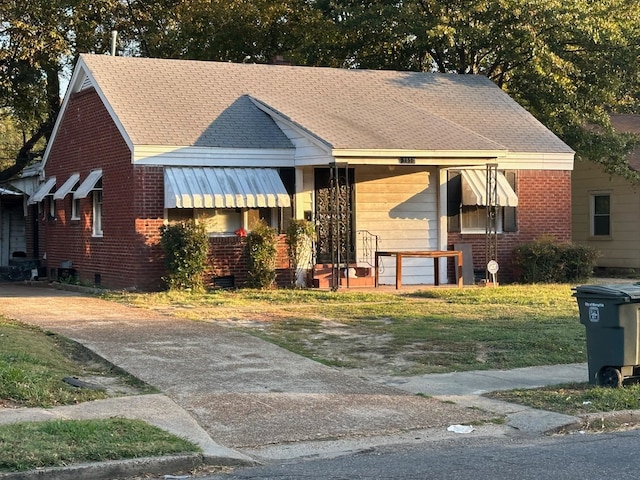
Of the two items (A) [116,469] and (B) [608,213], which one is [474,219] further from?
(A) [116,469]

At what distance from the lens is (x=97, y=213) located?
69.9 feet

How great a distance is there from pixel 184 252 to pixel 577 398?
410 inches

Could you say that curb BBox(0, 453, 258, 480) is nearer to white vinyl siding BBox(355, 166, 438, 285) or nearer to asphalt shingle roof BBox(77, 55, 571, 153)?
asphalt shingle roof BBox(77, 55, 571, 153)

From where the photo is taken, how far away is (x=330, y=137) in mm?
18562

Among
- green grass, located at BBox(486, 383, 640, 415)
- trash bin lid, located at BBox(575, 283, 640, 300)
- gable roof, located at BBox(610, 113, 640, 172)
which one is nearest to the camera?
green grass, located at BBox(486, 383, 640, 415)

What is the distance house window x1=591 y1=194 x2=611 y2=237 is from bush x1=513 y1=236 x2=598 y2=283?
17.8ft

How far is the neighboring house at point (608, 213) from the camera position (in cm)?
2525

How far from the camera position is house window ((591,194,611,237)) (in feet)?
86.0

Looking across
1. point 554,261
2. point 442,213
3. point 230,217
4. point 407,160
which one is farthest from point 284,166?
point 554,261

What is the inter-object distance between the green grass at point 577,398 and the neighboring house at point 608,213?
51.7 ft

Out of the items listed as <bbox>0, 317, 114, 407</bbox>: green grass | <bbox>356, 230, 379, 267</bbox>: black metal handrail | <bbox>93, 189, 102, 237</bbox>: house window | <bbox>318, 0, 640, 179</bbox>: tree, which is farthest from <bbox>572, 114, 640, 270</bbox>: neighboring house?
<bbox>0, 317, 114, 407</bbox>: green grass

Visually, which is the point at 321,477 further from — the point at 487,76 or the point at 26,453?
the point at 487,76

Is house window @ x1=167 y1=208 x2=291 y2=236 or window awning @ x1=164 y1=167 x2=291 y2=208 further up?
window awning @ x1=164 y1=167 x2=291 y2=208

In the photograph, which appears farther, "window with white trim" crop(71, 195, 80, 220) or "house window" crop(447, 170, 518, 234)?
"window with white trim" crop(71, 195, 80, 220)
